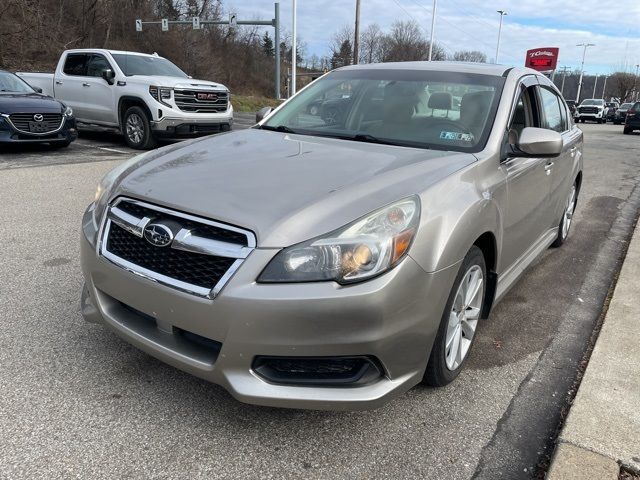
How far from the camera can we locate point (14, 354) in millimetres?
3004

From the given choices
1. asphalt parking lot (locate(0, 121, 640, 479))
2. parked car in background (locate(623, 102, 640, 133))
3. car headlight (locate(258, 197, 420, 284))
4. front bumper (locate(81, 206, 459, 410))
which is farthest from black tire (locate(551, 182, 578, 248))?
parked car in background (locate(623, 102, 640, 133))

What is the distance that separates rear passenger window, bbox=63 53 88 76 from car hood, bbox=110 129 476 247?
10.1 meters

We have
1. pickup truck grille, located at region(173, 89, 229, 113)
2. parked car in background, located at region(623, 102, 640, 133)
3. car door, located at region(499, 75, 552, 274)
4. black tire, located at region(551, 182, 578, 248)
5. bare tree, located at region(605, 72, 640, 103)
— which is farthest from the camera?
bare tree, located at region(605, 72, 640, 103)

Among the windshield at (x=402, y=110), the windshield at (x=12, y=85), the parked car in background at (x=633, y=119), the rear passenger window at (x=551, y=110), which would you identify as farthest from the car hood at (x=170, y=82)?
the parked car in background at (x=633, y=119)

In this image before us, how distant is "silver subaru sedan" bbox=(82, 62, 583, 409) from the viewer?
211 centimetres

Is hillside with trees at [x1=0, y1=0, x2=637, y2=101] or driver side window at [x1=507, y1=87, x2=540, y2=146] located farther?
hillside with trees at [x1=0, y1=0, x2=637, y2=101]

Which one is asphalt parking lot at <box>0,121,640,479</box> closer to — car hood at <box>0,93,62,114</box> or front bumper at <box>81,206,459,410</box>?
front bumper at <box>81,206,459,410</box>

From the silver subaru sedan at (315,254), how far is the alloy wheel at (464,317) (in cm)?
1

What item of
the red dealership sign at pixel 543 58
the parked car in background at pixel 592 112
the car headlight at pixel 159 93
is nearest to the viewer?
the car headlight at pixel 159 93

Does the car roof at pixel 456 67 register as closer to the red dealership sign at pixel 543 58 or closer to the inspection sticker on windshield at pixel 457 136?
the inspection sticker on windshield at pixel 457 136

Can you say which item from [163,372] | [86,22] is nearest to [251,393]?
[163,372]

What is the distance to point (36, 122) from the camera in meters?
9.60

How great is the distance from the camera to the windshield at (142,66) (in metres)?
11.2

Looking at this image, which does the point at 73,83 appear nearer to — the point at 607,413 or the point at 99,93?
the point at 99,93
